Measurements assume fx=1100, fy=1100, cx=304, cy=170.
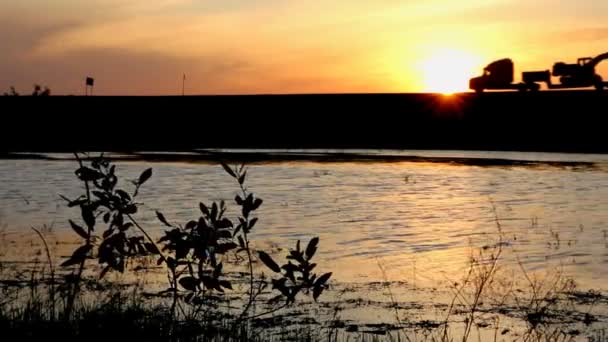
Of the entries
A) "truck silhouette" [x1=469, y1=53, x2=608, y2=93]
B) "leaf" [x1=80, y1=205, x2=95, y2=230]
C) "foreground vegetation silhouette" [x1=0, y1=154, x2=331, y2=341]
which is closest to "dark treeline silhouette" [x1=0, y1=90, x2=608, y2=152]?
"truck silhouette" [x1=469, y1=53, x2=608, y2=93]

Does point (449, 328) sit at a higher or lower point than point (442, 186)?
lower

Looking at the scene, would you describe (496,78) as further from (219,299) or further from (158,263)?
(158,263)

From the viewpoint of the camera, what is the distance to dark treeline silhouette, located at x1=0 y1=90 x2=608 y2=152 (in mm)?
50688

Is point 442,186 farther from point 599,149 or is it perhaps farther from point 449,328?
point 599,149

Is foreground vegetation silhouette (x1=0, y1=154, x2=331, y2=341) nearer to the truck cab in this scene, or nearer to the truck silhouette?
the truck silhouette

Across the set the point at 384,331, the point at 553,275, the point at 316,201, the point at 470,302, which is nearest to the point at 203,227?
the point at 384,331

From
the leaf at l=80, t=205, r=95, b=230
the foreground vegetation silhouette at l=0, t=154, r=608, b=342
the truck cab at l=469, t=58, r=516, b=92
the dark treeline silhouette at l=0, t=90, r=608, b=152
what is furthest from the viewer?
the truck cab at l=469, t=58, r=516, b=92

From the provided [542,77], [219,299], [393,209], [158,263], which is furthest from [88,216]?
[542,77]

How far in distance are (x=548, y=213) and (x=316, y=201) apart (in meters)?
4.88

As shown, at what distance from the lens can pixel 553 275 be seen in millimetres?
12523

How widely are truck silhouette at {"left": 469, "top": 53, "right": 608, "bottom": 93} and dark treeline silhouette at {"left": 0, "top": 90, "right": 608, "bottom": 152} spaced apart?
674mm

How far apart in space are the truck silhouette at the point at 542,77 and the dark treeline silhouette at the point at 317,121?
2.21 ft

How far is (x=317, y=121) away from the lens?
A: 5706 centimetres

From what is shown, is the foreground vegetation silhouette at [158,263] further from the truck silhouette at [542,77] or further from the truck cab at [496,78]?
the truck cab at [496,78]
